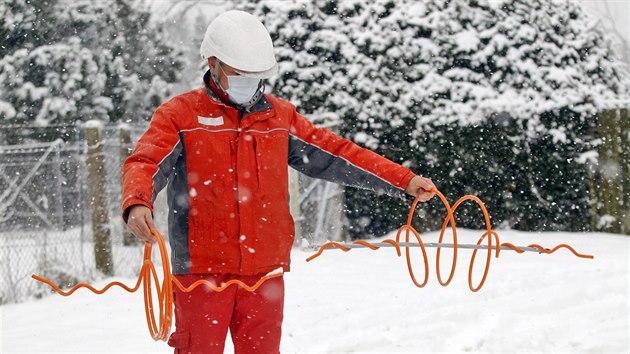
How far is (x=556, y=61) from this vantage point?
29.9 feet

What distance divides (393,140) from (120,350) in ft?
15.4

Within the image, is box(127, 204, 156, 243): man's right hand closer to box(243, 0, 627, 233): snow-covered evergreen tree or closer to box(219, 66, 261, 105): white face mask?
box(219, 66, 261, 105): white face mask

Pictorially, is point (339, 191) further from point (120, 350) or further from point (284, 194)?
point (284, 194)

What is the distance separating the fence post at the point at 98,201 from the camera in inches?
272

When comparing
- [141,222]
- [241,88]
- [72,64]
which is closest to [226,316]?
[141,222]

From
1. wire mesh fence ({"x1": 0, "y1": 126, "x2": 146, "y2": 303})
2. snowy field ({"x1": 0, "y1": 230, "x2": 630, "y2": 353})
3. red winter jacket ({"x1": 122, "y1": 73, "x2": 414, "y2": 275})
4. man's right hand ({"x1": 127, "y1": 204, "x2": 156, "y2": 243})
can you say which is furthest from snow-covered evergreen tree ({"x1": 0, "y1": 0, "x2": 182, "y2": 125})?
man's right hand ({"x1": 127, "y1": 204, "x2": 156, "y2": 243})

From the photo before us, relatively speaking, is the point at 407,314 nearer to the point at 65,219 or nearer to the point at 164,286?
the point at 164,286

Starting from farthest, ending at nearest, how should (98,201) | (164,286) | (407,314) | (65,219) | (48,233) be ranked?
(65,219) → (48,233) → (98,201) → (407,314) → (164,286)

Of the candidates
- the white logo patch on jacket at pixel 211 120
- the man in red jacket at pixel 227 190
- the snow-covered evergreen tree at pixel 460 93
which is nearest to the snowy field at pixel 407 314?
the snow-covered evergreen tree at pixel 460 93

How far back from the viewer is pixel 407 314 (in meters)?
5.61

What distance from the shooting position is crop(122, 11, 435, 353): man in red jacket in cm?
307

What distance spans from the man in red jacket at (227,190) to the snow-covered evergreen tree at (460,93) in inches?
225

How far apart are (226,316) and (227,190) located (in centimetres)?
49

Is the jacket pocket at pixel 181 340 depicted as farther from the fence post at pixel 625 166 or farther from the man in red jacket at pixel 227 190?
the fence post at pixel 625 166
